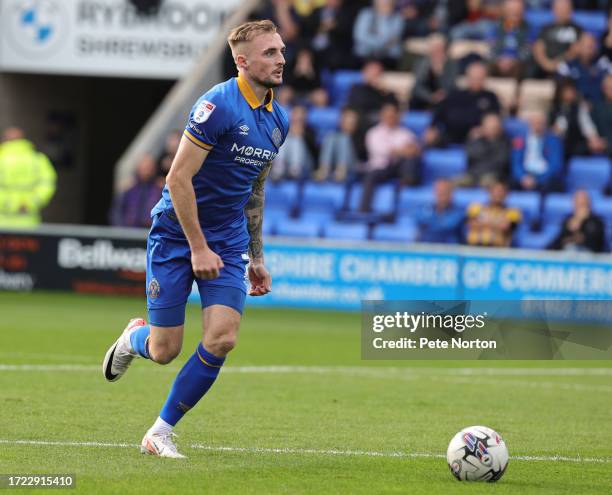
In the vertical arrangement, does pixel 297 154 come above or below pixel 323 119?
Result: below

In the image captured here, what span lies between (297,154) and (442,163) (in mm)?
2238

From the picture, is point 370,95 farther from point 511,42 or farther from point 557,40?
point 557,40

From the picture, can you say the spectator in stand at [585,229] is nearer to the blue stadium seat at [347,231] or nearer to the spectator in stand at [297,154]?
the blue stadium seat at [347,231]

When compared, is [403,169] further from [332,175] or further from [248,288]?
[248,288]

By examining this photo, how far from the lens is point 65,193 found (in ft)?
94.3

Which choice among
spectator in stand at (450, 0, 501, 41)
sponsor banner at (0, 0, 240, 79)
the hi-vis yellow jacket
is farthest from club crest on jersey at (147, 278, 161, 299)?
sponsor banner at (0, 0, 240, 79)

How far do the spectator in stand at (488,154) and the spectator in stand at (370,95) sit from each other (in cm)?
197

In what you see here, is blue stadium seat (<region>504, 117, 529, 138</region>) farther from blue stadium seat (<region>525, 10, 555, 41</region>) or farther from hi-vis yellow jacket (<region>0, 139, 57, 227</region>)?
hi-vis yellow jacket (<region>0, 139, 57, 227</region>)

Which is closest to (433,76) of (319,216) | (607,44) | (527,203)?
(607,44)

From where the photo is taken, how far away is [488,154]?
19766mm

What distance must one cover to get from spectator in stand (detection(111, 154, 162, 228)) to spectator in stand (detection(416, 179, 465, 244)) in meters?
4.27

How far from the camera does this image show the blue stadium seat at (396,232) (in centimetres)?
1986

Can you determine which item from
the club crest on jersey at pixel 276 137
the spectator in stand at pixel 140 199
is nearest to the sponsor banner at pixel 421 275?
the spectator in stand at pixel 140 199

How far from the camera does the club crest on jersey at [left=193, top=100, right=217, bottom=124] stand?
6977mm
